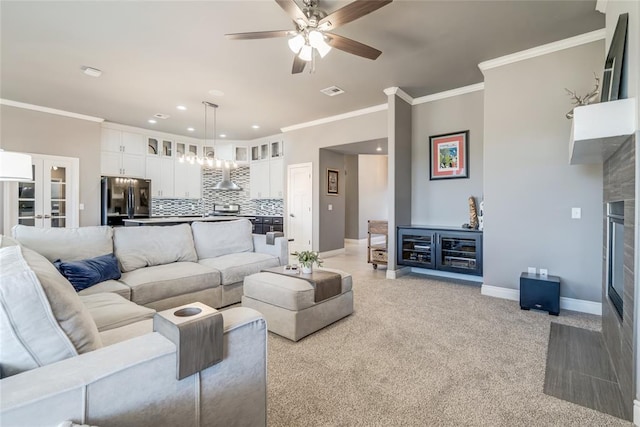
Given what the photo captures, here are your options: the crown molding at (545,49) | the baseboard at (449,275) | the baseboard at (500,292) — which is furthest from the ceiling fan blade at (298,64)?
the baseboard at (449,275)

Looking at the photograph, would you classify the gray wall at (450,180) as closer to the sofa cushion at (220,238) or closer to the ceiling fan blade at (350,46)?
the ceiling fan blade at (350,46)

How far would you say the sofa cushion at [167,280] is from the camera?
104 inches

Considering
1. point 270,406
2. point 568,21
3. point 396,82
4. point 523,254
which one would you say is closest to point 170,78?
point 396,82

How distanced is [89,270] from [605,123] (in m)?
3.79

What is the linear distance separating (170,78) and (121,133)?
3.29 m

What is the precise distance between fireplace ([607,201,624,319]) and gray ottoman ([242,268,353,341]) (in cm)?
200

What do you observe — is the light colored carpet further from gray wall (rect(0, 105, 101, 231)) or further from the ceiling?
gray wall (rect(0, 105, 101, 231))

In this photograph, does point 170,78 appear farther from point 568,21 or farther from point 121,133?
point 568,21

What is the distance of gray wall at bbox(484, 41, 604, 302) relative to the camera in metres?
3.19

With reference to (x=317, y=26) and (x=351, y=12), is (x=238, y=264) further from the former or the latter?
(x=351, y=12)

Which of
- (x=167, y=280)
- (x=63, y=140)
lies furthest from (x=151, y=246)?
(x=63, y=140)

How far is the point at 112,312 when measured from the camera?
6.19 ft

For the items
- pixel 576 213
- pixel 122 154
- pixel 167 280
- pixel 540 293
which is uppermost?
Answer: pixel 122 154

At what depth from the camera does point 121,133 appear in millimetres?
6582
